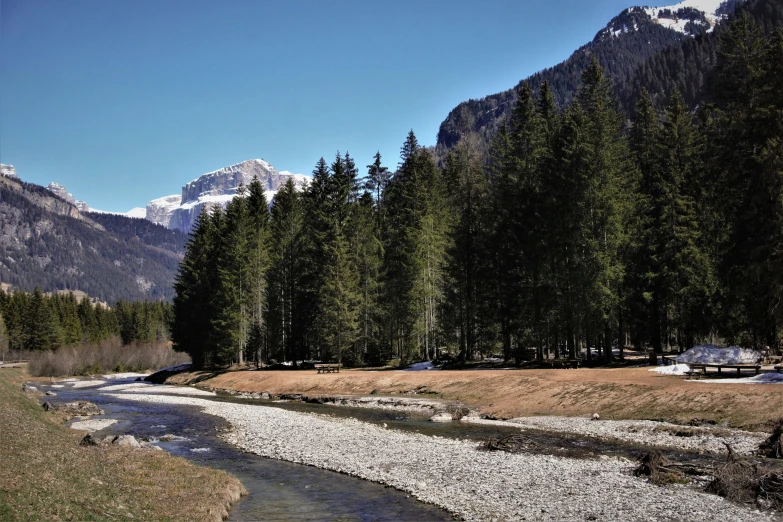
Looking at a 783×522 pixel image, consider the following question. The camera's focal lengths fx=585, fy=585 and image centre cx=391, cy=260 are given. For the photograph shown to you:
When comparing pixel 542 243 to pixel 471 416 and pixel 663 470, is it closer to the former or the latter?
pixel 471 416

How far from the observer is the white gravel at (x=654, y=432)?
19853 mm

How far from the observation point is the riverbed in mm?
14008

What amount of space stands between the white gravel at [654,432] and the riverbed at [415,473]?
1347 millimetres

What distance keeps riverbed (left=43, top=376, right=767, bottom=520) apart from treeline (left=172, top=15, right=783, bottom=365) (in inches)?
663

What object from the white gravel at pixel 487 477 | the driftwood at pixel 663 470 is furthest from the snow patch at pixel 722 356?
the driftwood at pixel 663 470

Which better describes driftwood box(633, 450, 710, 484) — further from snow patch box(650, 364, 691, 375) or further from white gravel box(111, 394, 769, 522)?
snow patch box(650, 364, 691, 375)

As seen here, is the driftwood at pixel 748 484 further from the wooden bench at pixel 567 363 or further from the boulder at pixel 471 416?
the wooden bench at pixel 567 363

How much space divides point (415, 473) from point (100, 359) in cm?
9876

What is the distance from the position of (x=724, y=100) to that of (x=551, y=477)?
28.4 m

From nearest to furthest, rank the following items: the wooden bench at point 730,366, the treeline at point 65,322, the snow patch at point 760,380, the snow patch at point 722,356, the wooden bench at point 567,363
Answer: the snow patch at point 760,380 → the wooden bench at point 730,366 → the snow patch at point 722,356 → the wooden bench at point 567,363 → the treeline at point 65,322

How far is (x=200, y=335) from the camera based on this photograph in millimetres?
69312

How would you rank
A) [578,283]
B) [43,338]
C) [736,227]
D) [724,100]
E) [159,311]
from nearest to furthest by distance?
1. [736,227]
2. [724,100]
3. [578,283]
4. [43,338]
5. [159,311]

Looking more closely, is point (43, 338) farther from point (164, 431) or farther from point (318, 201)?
point (164, 431)

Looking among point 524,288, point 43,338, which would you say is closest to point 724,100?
point 524,288
